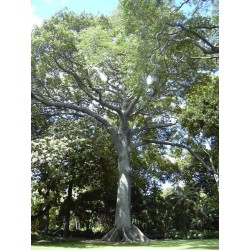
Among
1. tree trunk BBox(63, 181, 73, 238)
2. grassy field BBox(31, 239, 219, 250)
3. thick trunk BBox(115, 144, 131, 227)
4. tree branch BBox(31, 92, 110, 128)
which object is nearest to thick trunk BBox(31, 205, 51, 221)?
tree trunk BBox(63, 181, 73, 238)

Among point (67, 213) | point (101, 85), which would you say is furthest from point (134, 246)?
point (101, 85)

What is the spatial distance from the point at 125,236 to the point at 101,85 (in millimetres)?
4711

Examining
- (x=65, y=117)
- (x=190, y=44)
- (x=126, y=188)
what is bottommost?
(x=126, y=188)

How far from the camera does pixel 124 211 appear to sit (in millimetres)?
9906

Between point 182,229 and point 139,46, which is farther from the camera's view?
point 182,229

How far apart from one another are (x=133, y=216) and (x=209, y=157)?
3.22 m

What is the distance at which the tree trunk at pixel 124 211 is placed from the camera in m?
9.30

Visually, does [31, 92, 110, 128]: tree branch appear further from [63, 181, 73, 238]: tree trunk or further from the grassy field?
the grassy field

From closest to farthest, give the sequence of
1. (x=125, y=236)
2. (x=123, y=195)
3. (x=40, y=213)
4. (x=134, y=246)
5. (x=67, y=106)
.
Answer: (x=134, y=246) → (x=125, y=236) → (x=123, y=195) → (x=67, y=106) → (x=40, y=213)

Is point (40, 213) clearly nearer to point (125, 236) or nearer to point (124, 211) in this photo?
point (124, 211)
